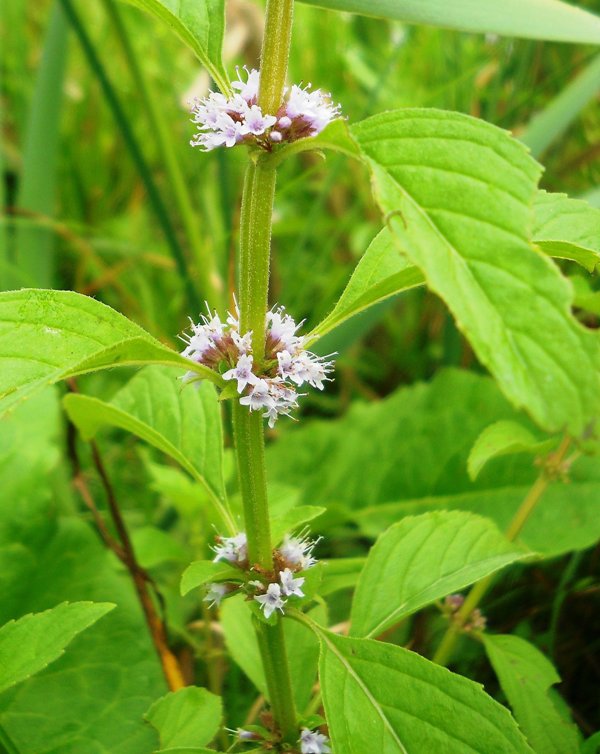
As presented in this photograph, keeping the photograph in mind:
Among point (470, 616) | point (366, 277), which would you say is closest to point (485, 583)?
point (470, 616)

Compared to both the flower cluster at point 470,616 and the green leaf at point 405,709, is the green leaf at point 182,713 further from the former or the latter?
the flower cluster at point 470,616

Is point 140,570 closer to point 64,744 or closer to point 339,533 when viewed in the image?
point 64,744

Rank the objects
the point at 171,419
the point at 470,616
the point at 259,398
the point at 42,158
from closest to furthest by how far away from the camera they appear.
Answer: the point at 259,398
the point at 171,419
the point at 470,616
the point at 42,158

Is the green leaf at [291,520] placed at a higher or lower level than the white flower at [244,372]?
lower

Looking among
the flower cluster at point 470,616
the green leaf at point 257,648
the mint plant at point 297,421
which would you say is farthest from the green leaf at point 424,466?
the green leaf at point 257,648

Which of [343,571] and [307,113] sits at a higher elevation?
[307,113]

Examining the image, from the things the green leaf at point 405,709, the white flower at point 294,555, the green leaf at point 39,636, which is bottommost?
the green leaf at point 405,709

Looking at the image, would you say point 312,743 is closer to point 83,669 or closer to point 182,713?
point 182,713

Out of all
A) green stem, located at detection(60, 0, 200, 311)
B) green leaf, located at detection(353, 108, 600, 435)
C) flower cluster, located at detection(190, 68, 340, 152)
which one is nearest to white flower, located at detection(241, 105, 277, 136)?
flower cluster, located at detection(190, 68, 340, 152)
